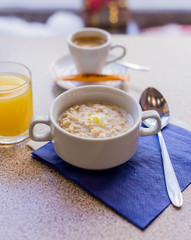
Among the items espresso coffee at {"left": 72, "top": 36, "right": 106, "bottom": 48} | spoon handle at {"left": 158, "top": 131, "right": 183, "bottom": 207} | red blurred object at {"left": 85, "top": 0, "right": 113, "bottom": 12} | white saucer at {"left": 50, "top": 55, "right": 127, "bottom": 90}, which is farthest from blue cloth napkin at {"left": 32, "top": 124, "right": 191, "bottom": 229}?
red blurred object at {"left": 85, "top": 0, "right": 113, "bottom": 12}

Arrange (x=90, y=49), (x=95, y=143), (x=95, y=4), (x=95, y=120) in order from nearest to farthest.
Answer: (x=95, y=143), (x=95, y=120), (x=90, y=49), (x=95, y=4)

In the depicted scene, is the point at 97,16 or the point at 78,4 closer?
the point at 97,16

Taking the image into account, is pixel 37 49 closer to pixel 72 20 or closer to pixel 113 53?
pixel 113 53

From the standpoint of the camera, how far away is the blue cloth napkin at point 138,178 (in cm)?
83

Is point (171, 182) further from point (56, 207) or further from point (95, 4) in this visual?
point (95, 4)

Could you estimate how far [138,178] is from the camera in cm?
91

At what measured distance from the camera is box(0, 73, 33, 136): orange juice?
3.30 feet

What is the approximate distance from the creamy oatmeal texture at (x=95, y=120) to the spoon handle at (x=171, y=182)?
146 millimetres

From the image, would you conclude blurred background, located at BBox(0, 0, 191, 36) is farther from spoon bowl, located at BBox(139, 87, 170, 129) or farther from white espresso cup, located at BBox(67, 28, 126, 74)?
spoon bowl, located at BBox(139, 87, 170, 129)

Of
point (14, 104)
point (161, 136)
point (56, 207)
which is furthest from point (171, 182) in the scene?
point (14, 104)

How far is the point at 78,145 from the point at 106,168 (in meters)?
0.11

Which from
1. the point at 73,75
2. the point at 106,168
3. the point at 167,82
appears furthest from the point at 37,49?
the point at 106,168

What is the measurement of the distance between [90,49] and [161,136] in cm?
48

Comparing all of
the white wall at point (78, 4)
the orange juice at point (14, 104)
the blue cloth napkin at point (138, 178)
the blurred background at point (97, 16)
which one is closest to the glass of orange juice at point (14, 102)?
the orange juice at point (14, 104)
